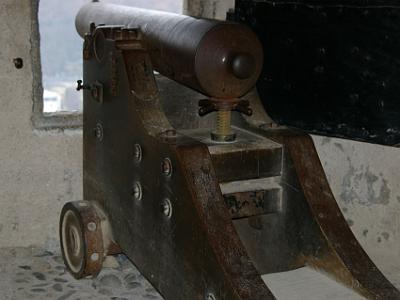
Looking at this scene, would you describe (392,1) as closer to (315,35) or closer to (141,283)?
(315,35)

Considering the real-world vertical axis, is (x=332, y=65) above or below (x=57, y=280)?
above

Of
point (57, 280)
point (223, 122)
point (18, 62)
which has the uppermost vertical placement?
point (18, 62)

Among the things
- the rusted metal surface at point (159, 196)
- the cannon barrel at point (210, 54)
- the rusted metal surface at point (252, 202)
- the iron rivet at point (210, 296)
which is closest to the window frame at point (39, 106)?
the rusted metal surface at point (159, 196)

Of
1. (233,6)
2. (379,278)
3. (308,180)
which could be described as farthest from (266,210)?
(233,6)

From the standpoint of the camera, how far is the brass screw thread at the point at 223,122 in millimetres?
2305

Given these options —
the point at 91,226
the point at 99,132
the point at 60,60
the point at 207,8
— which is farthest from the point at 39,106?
the point at 207,8

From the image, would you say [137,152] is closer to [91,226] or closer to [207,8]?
[91,226]

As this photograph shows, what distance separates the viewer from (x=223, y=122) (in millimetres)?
2338

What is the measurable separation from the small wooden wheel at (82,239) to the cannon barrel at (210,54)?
0.65m

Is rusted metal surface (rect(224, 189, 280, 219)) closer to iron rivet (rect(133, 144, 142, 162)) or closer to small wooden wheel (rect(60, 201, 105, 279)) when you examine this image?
iron rivet (rect(133, 144, 142, 162))

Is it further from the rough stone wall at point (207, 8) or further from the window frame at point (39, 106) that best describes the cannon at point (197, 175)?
the rough stone wall at point (207, 8)

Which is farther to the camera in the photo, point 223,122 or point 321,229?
point 223,122

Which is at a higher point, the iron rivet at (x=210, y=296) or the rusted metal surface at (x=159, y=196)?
the rusted metal surface at (x=159, y=196)

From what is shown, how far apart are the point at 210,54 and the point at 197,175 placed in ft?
1.17
